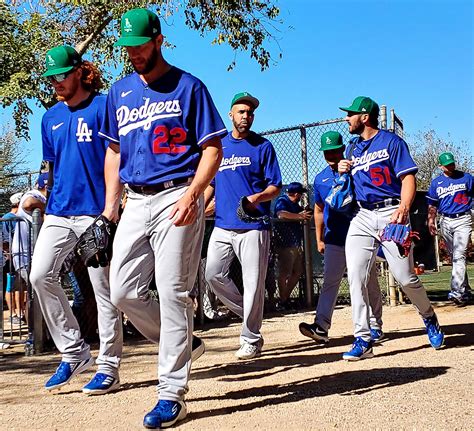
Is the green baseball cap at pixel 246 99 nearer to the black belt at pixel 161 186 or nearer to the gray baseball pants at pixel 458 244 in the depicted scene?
the black belt at pixel 161 186

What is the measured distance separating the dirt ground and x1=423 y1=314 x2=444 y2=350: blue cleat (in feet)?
0.34

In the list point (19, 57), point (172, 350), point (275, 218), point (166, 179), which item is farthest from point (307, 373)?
point (19, 57)

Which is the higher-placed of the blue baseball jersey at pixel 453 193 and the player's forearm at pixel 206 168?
the player's forearm at pixel 206 168

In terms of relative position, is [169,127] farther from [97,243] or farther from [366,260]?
[366,260]

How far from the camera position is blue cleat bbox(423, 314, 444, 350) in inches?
252

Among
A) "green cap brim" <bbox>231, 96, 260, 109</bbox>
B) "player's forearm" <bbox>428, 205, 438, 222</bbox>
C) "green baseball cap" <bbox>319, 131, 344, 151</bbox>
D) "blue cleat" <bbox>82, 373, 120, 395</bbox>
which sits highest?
"green cap brim" <bbox>231, 96, 260, 109</bbox>

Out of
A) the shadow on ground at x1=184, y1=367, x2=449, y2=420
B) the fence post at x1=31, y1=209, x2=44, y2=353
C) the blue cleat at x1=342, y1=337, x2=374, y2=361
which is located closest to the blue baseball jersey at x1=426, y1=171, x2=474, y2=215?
the blue cleat at x1=342, y1=337, x2=374, y2=361

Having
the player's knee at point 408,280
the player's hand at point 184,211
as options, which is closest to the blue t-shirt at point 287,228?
the player's knee at point 408,280

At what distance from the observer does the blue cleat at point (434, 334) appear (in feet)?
21.0

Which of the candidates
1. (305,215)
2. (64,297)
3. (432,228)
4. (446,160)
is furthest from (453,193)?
(64,297)

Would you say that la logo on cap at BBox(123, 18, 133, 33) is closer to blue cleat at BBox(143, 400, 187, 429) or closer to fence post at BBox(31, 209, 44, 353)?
blue cleat at BBox(143, 400, 187, 429)

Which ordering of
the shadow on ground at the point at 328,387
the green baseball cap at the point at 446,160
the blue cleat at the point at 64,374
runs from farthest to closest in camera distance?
the green baseball cap at the point at 446,160, the blue cleat at the point at 64,374, the shadow on ground at the point at 328,387

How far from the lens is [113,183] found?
4605 mm

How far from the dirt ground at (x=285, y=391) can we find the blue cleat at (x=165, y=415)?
7 centimetres
